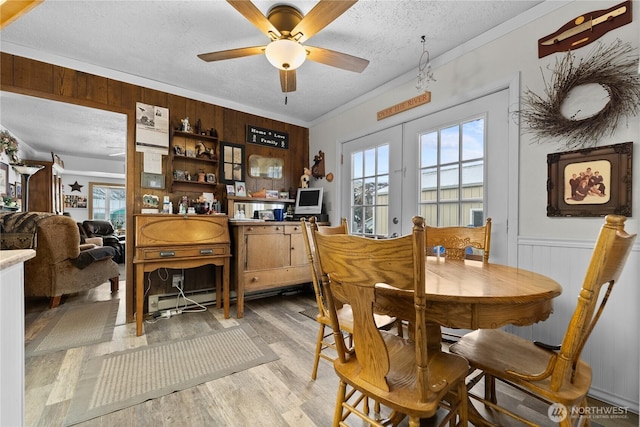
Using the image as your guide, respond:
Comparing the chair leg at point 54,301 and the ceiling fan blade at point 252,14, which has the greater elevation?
the ceiling fan blade at point 252,14

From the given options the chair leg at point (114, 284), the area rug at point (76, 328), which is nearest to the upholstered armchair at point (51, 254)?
the area rug at point (76, 328)

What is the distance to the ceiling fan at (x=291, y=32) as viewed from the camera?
5.24 ft

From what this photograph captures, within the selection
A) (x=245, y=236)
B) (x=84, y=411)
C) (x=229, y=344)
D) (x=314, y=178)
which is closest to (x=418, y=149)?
(x=314, y=178)

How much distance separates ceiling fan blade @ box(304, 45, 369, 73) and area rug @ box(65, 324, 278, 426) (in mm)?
2266

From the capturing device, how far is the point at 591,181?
1.67 metres

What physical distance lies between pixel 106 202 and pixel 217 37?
283 inches

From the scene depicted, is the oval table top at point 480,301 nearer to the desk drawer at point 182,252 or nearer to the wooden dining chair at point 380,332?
the wooden dining chair at point 380,332

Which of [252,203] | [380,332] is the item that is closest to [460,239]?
[380,332]

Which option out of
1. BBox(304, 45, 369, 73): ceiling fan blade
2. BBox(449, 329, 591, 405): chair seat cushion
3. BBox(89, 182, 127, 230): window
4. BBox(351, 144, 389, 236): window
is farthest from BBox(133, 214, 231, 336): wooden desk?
BBox(89, 182, 127, 230): window

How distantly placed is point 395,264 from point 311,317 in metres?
2.26

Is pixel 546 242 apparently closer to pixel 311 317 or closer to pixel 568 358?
pixel 568 358

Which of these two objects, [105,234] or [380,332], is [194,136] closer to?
[380,332]

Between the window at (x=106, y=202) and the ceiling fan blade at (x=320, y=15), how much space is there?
7.68m

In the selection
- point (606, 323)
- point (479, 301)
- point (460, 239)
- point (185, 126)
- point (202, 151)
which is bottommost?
point (606, 323)
